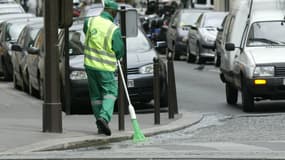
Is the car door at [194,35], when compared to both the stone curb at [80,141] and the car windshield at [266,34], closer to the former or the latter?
the car windshield at [266,34]

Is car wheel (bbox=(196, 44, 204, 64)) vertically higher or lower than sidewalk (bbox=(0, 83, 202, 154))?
lower

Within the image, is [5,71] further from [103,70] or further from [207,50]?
[103,70]

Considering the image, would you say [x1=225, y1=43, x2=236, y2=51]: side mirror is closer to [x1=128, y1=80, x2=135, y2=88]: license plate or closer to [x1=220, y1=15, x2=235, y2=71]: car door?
[x1=220, y1=15, x2=235, y2=71]: car door

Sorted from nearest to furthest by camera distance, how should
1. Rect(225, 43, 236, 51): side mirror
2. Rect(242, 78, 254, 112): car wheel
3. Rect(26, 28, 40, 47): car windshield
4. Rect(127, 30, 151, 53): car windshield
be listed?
Rect(242, 78, 254, 112): car wheel
Rect(225, 43, 236, 51): side mirror
Rect(127, 30, 151, 53): car windshield
Rect(26, 28, 40, 47): car windshield

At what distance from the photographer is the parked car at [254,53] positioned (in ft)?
53.1

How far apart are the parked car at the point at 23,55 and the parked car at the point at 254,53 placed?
502 centimetres

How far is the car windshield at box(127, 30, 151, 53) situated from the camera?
1772 cm

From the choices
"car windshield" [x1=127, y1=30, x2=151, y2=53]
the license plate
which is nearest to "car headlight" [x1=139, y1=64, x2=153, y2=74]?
the license plate

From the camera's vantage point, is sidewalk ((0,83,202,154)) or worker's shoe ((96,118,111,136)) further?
worker's shoe ((96,118,111,136))

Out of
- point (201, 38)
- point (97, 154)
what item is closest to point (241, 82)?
point (97, 154)

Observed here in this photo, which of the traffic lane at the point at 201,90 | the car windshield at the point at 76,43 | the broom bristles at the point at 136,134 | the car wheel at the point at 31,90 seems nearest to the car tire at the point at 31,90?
the car wheel at the point at 31,90

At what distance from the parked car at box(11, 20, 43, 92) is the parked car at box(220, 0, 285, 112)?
502 centimetres

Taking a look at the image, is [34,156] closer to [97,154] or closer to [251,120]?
[97,154]

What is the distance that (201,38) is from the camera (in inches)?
1238
